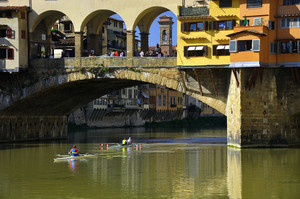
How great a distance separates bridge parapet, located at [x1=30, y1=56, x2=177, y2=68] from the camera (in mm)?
45906

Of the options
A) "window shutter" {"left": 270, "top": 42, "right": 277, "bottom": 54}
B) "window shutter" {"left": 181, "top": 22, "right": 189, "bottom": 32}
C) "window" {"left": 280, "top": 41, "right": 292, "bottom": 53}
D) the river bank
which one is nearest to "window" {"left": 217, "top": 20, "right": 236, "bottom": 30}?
"window shutter" {"left": 181, "top": 22, "right": 189, "bottom": 32}

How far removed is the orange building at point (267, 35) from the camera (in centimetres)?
4153

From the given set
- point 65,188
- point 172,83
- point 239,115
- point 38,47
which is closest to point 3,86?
point 38,47

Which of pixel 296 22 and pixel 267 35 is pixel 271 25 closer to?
pixel 267 35

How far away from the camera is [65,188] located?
88.2 ft

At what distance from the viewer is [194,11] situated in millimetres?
44000

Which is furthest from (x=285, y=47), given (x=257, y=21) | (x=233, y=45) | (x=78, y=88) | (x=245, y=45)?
(x=78, y=88)

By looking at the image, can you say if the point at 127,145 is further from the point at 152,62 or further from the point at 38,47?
the point at 38,47

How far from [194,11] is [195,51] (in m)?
2.66

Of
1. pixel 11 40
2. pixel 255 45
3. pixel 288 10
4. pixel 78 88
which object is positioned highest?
pixel 288 10

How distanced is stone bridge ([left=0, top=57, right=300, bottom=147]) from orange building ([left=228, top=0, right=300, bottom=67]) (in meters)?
0.87

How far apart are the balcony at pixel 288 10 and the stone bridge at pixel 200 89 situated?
142 inches

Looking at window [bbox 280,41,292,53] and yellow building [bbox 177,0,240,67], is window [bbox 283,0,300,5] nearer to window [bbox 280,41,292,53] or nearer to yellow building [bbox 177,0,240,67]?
window [bbox 280,41,292,53]

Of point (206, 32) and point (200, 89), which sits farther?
point (200, 89)
